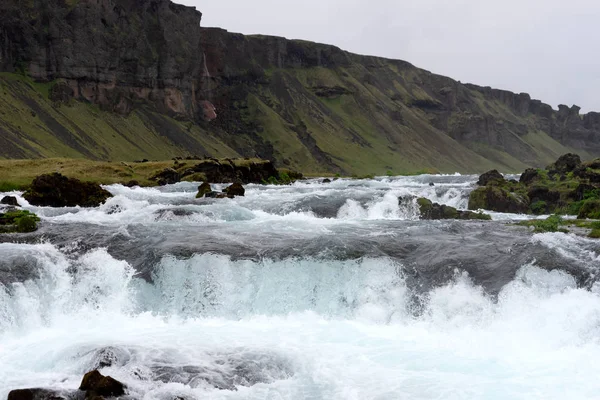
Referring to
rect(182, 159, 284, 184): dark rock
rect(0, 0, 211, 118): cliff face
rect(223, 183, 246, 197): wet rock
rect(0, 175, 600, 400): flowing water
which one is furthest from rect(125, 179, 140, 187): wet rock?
rect(0, 0, 211, 118): cliff face

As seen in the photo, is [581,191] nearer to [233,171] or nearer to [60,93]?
[233,171]

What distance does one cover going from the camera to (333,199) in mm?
41469

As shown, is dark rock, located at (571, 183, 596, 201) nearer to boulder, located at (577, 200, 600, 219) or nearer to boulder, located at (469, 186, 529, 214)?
boulder, located at (469, 186, 529, 214)

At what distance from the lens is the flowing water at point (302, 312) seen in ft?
48.3

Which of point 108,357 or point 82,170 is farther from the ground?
point 82,170

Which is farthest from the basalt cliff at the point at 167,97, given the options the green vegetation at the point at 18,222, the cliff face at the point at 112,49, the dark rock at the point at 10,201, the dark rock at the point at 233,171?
the green vegetation at the point at 18,222

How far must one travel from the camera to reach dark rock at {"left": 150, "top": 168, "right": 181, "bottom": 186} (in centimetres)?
5984

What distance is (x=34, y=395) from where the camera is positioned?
12.5 meters

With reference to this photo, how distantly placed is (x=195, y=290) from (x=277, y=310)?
295cm

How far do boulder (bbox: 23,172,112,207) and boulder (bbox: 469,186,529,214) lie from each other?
2494 cm

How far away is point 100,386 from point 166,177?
49.6 m

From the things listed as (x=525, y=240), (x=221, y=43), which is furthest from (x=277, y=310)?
(x=221, y=43)

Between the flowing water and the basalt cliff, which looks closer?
the flowing water

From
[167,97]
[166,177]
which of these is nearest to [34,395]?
[166,177]
